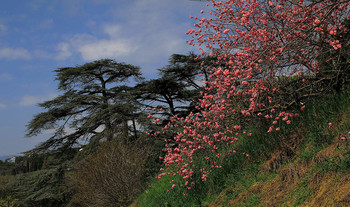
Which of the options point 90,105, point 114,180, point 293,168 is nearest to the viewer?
point 293,168

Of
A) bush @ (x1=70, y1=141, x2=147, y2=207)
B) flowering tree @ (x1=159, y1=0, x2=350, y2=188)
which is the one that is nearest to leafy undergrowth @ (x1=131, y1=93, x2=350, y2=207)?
flowering tree @ (x1=159, y1=0, x2=350, y2=188)

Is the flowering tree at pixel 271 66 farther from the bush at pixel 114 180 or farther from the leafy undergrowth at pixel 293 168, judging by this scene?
the bush at pixel 114 180

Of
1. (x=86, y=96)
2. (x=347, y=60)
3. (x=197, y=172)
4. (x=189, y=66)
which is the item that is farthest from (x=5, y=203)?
(x=347, y=60)

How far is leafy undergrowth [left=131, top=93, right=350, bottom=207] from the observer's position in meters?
3.75

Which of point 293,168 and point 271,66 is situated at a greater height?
Answer: point 271,66

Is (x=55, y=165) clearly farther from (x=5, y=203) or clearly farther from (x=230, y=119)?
(x=230, y=119)

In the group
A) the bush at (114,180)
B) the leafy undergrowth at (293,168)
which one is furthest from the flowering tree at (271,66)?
the bush at (114,180)

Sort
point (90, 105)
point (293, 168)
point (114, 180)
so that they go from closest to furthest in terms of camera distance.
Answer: point (293, 168), point (114, 180), point (90, 105)

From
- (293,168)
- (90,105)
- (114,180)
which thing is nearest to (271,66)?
(293,168)

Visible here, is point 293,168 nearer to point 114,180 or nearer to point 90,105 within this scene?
point 114,180

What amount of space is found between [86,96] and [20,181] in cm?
744

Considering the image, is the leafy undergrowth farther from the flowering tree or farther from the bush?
the bush

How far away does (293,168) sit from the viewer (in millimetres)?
4297

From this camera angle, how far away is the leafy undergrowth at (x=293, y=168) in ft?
12.3
